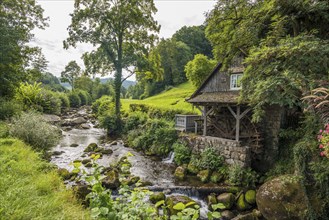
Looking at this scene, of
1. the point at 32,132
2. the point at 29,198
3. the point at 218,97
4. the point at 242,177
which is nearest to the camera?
the point at 29,198

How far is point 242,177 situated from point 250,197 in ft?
4.75

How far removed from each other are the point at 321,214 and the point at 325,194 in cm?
63

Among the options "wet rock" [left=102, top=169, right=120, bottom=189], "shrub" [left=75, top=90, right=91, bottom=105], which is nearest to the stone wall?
"wet rock" [left=102, top=169, right=120, bottom=189]

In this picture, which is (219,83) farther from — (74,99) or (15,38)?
(74,99)

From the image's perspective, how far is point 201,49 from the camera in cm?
5319

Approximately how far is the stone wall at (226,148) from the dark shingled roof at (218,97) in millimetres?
2198

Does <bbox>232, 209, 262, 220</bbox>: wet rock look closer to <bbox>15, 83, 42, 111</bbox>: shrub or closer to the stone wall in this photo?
the stone wall

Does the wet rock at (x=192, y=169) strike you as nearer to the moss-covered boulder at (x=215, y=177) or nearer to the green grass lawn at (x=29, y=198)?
the moss-covered boulder at (x=215, y=177)

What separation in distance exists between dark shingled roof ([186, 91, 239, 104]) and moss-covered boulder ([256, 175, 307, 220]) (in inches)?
184

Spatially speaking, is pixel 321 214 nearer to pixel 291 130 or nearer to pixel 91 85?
pixel 291 130

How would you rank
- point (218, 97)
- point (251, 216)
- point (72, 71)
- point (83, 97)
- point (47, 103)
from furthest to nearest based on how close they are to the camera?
1. point (72, 71)
2. point (83, 97)
3. point (47, 103)
4. point (218, 97)
5. point (251, 216)

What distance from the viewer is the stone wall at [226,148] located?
10156 mm

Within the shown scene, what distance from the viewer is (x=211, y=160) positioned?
35.9 feet

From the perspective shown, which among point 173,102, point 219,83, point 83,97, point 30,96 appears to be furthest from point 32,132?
point 83,97
